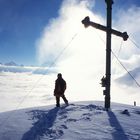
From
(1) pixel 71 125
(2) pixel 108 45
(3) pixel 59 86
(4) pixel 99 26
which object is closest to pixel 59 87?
(3) pixel 59 86

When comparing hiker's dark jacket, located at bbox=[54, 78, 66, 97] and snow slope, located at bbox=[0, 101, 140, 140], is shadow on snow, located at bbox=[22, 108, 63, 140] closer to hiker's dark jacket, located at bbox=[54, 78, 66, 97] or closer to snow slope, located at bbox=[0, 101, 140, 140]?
snow slope, located at bbox=[0, 101, 140, 140]

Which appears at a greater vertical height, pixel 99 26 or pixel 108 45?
pixel 99 26

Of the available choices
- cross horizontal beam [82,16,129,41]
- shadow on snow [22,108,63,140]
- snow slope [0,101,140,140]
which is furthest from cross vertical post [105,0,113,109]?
shadow on snow [22,108,63,140]

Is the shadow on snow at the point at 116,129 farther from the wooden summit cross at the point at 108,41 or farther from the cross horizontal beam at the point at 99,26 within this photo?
the cross horizontal beam at the point at 99,26

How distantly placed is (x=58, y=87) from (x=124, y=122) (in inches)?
246

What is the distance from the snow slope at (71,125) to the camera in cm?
948

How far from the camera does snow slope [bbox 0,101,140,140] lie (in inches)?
373

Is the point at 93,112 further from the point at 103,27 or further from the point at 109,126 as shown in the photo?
the point at 103,27

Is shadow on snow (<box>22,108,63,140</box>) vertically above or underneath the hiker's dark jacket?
underneath

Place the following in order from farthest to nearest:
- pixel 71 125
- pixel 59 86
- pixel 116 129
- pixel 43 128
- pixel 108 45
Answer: pixel 59 86
pixel 108 45
pixel 71 125
pixel 43 128
pixel 116 129

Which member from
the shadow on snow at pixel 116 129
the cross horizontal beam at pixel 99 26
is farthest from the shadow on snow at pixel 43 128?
the cross horizontal beam at pixel 99 26

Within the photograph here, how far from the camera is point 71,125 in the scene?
35.1 feet

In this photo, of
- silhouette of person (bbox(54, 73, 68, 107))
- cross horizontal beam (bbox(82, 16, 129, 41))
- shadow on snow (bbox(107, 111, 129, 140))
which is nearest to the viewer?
shadow on snow (bbox(107, 111, 129, 140))

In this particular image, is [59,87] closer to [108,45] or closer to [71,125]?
[108,45]
